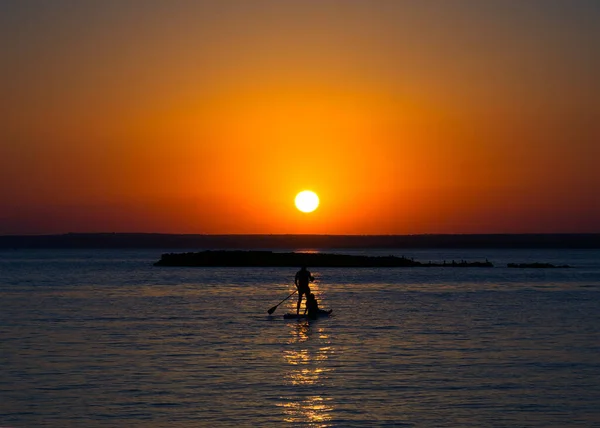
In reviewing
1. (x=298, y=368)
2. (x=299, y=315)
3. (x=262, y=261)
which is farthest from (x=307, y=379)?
(x=262, y=261)

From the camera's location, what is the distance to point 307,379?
21.8m

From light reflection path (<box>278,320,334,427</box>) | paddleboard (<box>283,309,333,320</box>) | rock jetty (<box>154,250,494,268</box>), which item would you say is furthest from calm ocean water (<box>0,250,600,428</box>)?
rock jetty (<box>154,250,494,268</box>)

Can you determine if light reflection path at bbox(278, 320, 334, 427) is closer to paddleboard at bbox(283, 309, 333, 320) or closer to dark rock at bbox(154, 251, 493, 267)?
paddleboard at bbox(283, 309, 333, 320)

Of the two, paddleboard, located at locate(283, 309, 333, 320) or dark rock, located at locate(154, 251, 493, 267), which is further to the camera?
dark rock, located at locate(154, 251, 493, 267)

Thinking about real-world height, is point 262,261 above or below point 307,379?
below

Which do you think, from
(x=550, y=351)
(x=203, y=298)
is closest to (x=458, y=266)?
(x=203, y=298)

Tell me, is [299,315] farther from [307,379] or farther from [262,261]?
[262,261]

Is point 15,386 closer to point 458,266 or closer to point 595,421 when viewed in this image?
point 595,421

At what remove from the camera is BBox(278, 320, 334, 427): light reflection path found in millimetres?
17562

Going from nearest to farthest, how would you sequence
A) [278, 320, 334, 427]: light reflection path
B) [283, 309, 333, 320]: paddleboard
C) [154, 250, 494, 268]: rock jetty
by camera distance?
[278, 320, 334, 427]: light reflection path → [283, 309, 333, 320]: paddleboard → [154, 250, 494, 268]: rock jetty

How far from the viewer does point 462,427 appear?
16562 mm

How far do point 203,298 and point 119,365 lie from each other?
105 feet

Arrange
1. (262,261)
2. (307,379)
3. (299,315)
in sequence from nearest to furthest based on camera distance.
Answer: (307,379)
(299,315)
(262,261)

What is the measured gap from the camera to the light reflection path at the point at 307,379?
1756 centimetres
